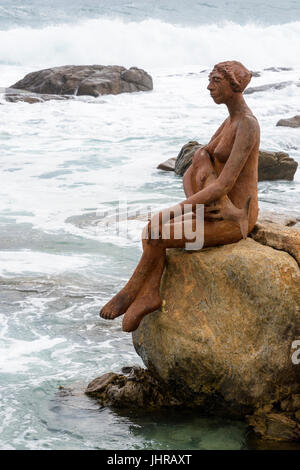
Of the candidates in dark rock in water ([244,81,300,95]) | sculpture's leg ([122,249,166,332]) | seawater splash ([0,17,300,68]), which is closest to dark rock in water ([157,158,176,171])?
sculpture's leg ([122,249,166,332])

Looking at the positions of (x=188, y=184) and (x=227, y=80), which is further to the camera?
(x=188, y=184)

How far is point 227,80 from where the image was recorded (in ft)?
14.9

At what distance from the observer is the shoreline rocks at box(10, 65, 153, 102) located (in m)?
23.5

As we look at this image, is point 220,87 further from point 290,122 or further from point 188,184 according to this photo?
point 290,122

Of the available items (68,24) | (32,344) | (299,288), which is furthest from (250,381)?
(68,24)

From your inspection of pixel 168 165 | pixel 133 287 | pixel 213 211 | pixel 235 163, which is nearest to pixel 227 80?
pixel 235 163

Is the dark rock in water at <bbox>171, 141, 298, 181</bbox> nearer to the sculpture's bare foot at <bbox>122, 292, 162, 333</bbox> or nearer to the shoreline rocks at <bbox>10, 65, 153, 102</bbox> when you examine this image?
the sculpture's bare foot at <bbox>122, 292, 162, 333</bbox>

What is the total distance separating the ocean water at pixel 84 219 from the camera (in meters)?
4.50

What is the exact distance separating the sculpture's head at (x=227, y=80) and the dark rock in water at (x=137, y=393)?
188cm

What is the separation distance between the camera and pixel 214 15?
47250mm

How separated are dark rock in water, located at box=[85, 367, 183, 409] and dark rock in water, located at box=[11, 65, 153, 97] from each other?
63.9 ft

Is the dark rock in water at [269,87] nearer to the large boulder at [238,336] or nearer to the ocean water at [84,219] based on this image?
the ocean water at [84,219]

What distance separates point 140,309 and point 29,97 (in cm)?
1868
